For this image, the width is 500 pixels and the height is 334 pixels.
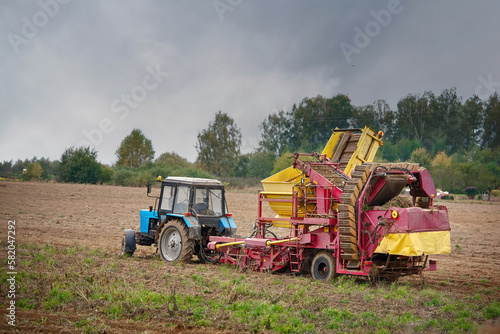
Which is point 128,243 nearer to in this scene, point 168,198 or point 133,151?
point 168,198

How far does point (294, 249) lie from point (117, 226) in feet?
39.5

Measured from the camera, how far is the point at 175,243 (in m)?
13.5

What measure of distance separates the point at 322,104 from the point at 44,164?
49.0 m

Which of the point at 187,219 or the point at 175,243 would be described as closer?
the point at 187,219

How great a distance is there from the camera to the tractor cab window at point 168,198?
45.0ft

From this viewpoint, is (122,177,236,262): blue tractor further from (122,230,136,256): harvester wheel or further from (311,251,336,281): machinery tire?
(311,251,336,281): machinery tire

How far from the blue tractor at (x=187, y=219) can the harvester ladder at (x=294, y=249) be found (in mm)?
2395

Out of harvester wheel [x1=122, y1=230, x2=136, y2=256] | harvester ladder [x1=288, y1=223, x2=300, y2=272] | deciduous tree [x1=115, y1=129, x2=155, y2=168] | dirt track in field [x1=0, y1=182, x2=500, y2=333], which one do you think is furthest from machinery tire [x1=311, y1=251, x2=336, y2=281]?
deciduous tree [x1=115, y1=129, x2=155, y2=168]

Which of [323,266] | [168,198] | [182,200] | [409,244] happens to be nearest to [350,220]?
[409,244]

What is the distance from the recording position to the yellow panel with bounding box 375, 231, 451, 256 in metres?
9.88

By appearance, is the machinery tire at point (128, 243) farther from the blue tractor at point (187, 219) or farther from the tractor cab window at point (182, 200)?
the tractor cab window at point (182, 200)

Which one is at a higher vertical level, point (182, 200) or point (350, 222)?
point (182, 200)

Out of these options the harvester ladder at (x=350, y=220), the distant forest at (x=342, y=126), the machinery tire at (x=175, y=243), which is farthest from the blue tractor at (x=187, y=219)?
the distant forest at (x=342, y=126)

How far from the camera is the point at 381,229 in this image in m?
10.2
